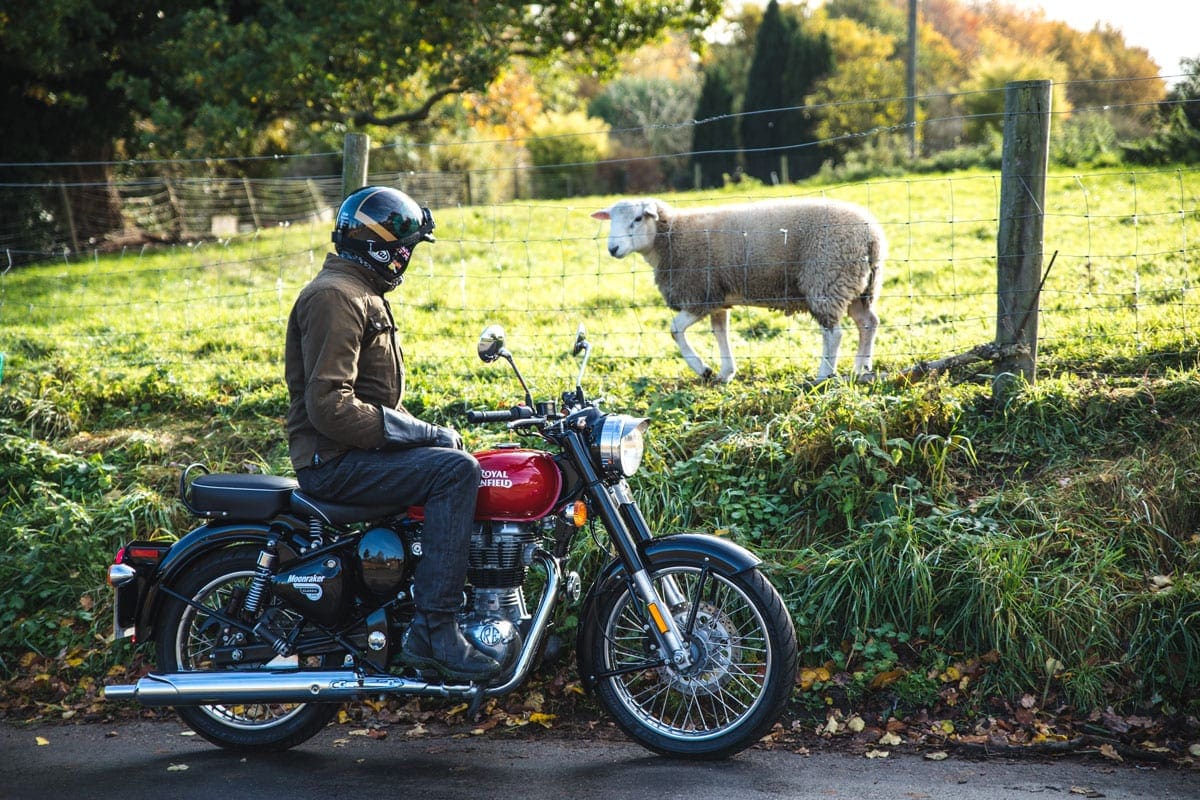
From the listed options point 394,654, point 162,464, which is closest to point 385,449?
point 394,654

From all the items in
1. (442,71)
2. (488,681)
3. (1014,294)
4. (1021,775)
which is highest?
(442,71)

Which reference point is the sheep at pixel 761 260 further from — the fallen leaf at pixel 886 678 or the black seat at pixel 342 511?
the black seat at pixel 342 511

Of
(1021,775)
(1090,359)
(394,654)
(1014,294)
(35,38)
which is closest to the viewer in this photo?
(1021,775)

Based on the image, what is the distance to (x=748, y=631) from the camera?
16.0 ft

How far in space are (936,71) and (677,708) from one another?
48.8m

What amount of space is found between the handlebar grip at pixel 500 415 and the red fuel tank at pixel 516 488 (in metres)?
0.17

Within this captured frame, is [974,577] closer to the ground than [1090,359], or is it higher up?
closer to the ground

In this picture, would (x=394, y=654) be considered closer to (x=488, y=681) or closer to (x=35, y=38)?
(x=488, y=681)

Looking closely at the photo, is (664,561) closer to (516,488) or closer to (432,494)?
(516,488)

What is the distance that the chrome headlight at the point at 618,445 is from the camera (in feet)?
14.7

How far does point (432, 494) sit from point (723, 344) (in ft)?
13.6

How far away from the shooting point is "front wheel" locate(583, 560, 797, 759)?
444 cm

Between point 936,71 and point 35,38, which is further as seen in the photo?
point 936,71

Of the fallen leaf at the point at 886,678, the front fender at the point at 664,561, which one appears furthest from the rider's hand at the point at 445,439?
the fallen leaf at the point at 886,678
